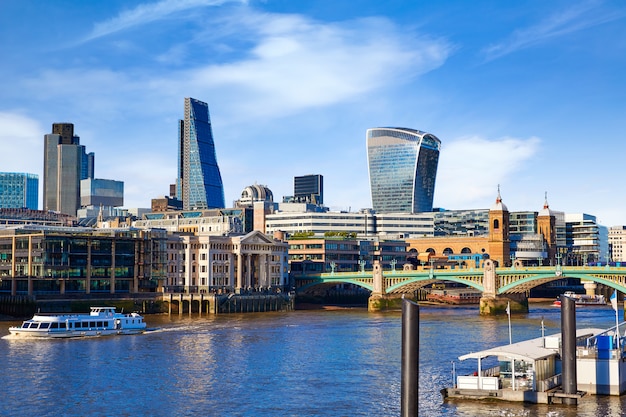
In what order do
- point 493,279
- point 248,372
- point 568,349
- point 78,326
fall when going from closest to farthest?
1. point 568,349
2. point 248,372
3. point 78,326
4. point 493,279

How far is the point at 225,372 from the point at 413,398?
3907 centimetres

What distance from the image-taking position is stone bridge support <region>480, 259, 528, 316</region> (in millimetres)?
148000

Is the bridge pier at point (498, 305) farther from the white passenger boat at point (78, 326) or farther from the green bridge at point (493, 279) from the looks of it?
the white passenger boat at point (78, 326)

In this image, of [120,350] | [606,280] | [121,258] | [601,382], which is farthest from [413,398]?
[121,258]

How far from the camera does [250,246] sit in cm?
17050

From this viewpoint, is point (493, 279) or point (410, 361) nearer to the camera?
point (410, 361)

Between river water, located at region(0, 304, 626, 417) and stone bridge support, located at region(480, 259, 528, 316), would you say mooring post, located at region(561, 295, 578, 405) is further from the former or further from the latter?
stone bridge support, located at region(480, 259, 528, 316)

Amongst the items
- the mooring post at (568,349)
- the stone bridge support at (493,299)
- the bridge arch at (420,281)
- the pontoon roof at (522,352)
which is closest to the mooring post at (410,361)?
the mooring post at (568,349)

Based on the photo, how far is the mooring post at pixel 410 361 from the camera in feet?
131

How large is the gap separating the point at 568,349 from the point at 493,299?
93371mm

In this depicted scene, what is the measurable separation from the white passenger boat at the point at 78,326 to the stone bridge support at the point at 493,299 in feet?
203

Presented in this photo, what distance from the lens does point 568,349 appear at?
56.9 m

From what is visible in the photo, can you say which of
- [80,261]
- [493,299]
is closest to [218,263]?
[80,261]

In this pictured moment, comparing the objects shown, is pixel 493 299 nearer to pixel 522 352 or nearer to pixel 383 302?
pixel 383 302
